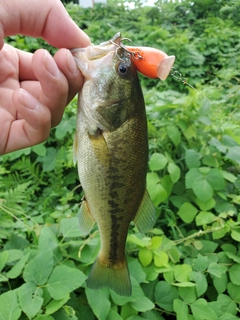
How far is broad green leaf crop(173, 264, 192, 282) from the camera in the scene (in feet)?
6.73

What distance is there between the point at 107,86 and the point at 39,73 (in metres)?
0.24

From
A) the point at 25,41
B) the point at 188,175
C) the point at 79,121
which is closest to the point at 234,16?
the point at 25,41

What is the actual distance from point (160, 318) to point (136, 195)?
3.15 feet

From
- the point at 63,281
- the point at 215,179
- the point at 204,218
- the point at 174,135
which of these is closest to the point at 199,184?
the point at 215,179

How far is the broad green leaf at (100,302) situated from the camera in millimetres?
1720

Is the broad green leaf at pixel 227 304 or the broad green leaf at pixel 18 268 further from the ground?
the broad green leaf at pixel 18 268

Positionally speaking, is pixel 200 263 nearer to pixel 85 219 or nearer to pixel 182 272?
pixel 182 272

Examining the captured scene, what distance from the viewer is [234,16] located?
7914 millimetres

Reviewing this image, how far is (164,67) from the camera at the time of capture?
1.18m

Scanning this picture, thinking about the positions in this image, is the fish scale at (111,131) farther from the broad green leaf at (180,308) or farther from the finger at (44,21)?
the broad green leaf at (180,308)

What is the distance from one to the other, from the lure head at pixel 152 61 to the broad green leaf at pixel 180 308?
1295mm

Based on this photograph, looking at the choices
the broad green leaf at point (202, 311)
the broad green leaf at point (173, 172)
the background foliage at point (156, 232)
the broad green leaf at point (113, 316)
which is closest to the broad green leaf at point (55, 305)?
the background foliage at point (156, 232)

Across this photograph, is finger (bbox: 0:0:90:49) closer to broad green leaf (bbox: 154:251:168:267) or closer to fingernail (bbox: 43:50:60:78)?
fingernail (bbox: 43:50:60:78)

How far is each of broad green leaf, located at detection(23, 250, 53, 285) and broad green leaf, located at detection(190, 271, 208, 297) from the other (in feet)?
2.73
